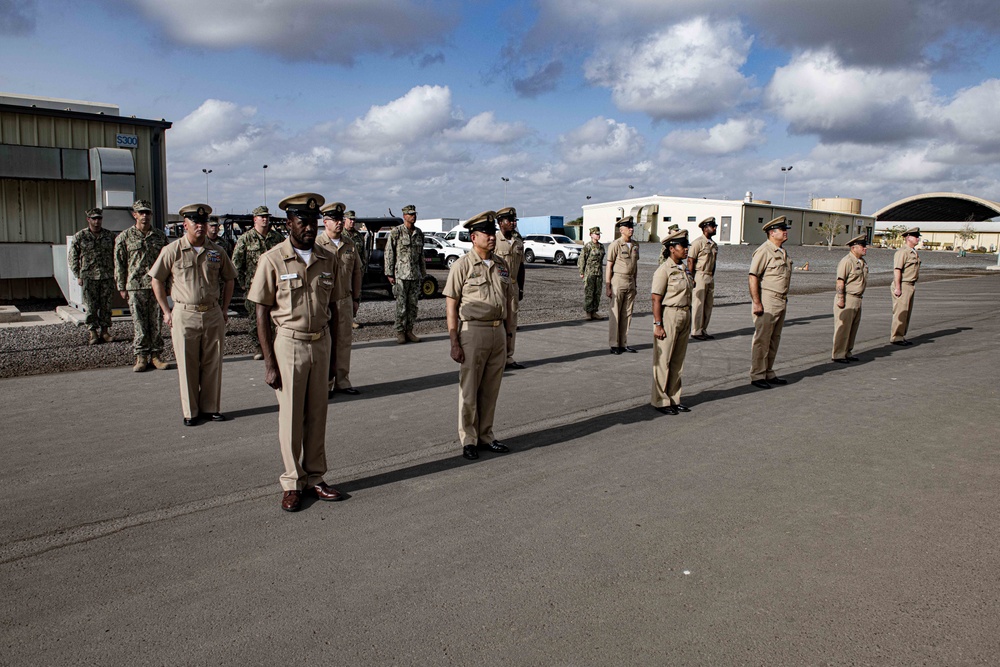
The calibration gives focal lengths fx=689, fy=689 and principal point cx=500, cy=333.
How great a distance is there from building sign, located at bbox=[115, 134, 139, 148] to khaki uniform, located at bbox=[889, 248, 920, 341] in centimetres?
1489

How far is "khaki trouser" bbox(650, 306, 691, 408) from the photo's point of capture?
6.92 meters

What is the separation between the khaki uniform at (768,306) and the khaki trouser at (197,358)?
19.5 feet

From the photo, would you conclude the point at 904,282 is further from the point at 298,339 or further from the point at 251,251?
the point at 298,339

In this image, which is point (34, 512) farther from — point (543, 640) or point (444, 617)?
point (543, 640)

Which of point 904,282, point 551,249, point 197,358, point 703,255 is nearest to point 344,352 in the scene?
point 197,358

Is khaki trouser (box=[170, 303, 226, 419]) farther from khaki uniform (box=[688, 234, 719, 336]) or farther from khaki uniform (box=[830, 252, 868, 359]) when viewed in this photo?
khaki uniform (box=[830, 252, 868, 359])

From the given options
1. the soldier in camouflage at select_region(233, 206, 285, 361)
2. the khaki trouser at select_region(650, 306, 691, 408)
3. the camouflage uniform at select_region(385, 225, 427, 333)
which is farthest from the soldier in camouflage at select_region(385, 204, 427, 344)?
the khaki trouser at select_region(650, 306, 691, 408)

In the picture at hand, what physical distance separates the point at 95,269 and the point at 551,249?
3023 centimetres

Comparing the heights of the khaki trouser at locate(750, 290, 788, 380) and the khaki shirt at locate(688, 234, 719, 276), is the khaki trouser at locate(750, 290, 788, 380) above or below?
below

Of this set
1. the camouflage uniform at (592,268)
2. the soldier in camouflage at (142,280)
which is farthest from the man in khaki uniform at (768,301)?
the soldier in camouflage at (142,280)

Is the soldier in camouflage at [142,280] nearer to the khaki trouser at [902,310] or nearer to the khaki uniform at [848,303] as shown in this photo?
the khaki uniform at [848,303]

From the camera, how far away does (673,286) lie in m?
6.95

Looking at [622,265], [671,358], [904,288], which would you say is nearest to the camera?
[671,358]

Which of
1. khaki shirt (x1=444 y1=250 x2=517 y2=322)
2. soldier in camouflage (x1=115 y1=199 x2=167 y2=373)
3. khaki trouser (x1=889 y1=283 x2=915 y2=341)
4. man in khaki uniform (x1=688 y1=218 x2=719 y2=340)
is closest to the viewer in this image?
khaki shirt (x1=444 y1=250 x2=517 y2=322)
